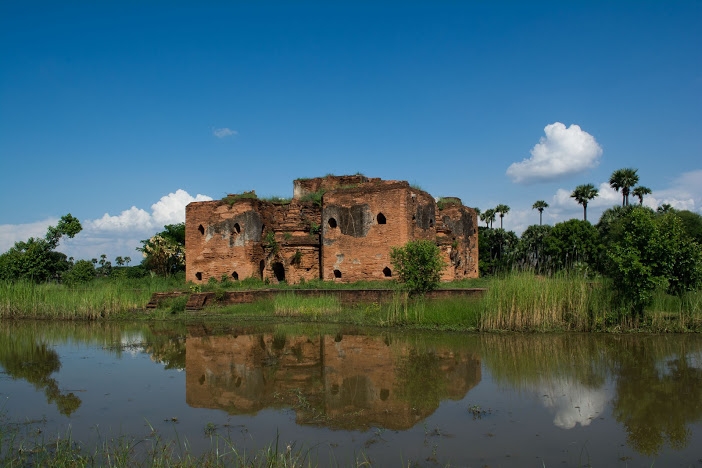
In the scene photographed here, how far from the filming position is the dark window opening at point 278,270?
2367cm

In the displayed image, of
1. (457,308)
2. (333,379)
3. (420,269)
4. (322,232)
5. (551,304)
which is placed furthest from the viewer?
(322,232)

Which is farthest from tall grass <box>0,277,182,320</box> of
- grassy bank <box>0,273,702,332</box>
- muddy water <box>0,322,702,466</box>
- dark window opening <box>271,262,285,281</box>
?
dark window opening <box>271,262,285,281</box>

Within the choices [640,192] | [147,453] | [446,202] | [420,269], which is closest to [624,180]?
[640,192]

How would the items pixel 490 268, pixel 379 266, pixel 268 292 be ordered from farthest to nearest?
pixel 490 268 → pixel 379 266 → pixel 268 292

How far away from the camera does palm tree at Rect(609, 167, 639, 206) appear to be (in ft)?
123

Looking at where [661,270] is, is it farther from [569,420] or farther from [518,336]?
[569,420]

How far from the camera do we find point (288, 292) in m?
17.2

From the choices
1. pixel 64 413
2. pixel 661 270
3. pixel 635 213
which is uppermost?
pixel 635 213

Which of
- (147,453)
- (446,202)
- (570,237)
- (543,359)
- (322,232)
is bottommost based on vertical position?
(147,453)

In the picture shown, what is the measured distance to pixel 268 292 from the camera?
58.6ft

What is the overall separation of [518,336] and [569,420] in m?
5.73

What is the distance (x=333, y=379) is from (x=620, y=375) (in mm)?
4166

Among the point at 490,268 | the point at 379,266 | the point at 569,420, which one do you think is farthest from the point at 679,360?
the point at 490,268

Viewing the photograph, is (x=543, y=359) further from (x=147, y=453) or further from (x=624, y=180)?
(x=624, y=180)
